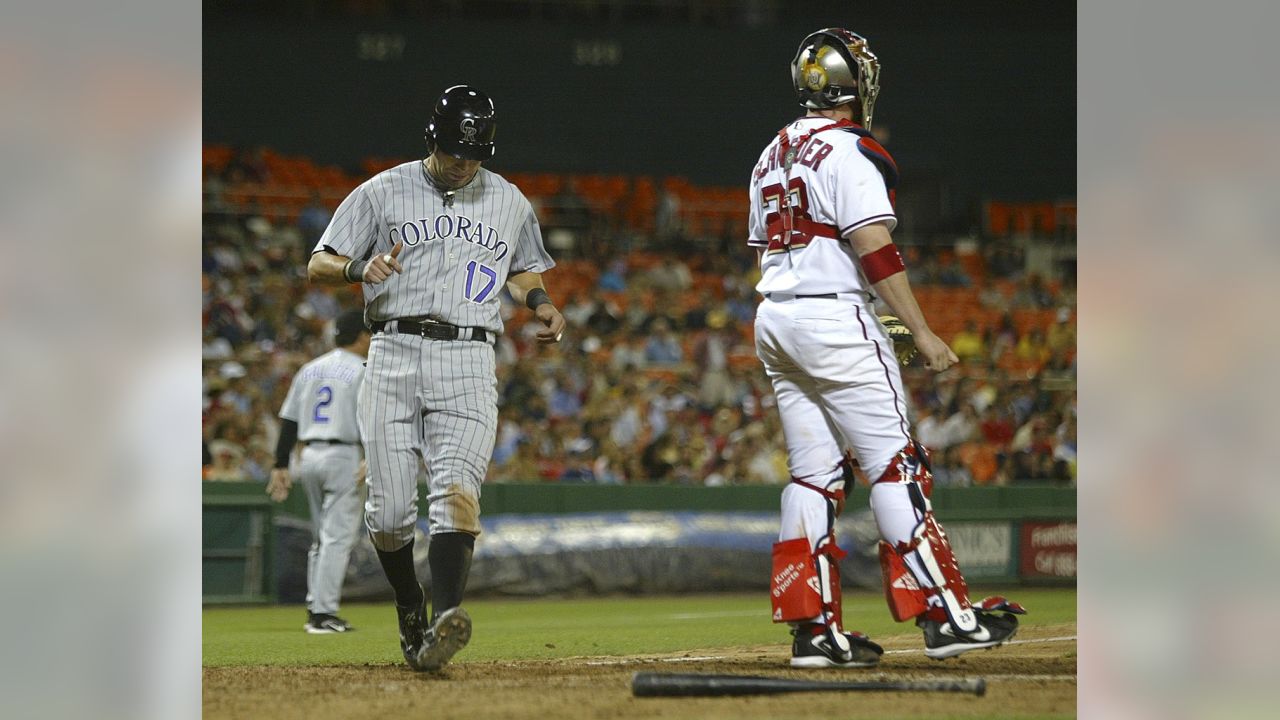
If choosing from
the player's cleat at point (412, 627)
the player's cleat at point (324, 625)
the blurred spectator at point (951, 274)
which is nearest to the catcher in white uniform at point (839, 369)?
the player's cleat at point (412, 627)

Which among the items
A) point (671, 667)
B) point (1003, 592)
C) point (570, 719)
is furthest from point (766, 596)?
point (570, 719)

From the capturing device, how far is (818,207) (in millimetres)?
4414

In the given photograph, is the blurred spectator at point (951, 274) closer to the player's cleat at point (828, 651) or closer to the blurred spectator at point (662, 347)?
the blurred spectator at point (662, 347)

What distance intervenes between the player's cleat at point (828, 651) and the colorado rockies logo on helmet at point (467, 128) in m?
1.97

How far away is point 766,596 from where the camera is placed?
971 cm

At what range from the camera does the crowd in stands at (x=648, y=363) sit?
1130 centimetres

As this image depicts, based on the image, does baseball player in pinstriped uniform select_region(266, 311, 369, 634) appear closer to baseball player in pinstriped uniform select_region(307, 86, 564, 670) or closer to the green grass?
the green grass

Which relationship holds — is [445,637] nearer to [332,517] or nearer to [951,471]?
[332,517]

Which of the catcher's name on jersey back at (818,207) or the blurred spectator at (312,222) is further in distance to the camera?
the blurred spectator at (312,222)

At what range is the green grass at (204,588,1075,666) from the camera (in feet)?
19.0

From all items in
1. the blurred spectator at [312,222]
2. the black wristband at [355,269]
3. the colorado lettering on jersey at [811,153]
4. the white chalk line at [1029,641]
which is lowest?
the white chalk line at [1029,641]

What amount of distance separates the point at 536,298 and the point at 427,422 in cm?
61

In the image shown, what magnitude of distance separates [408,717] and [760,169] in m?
2.18
